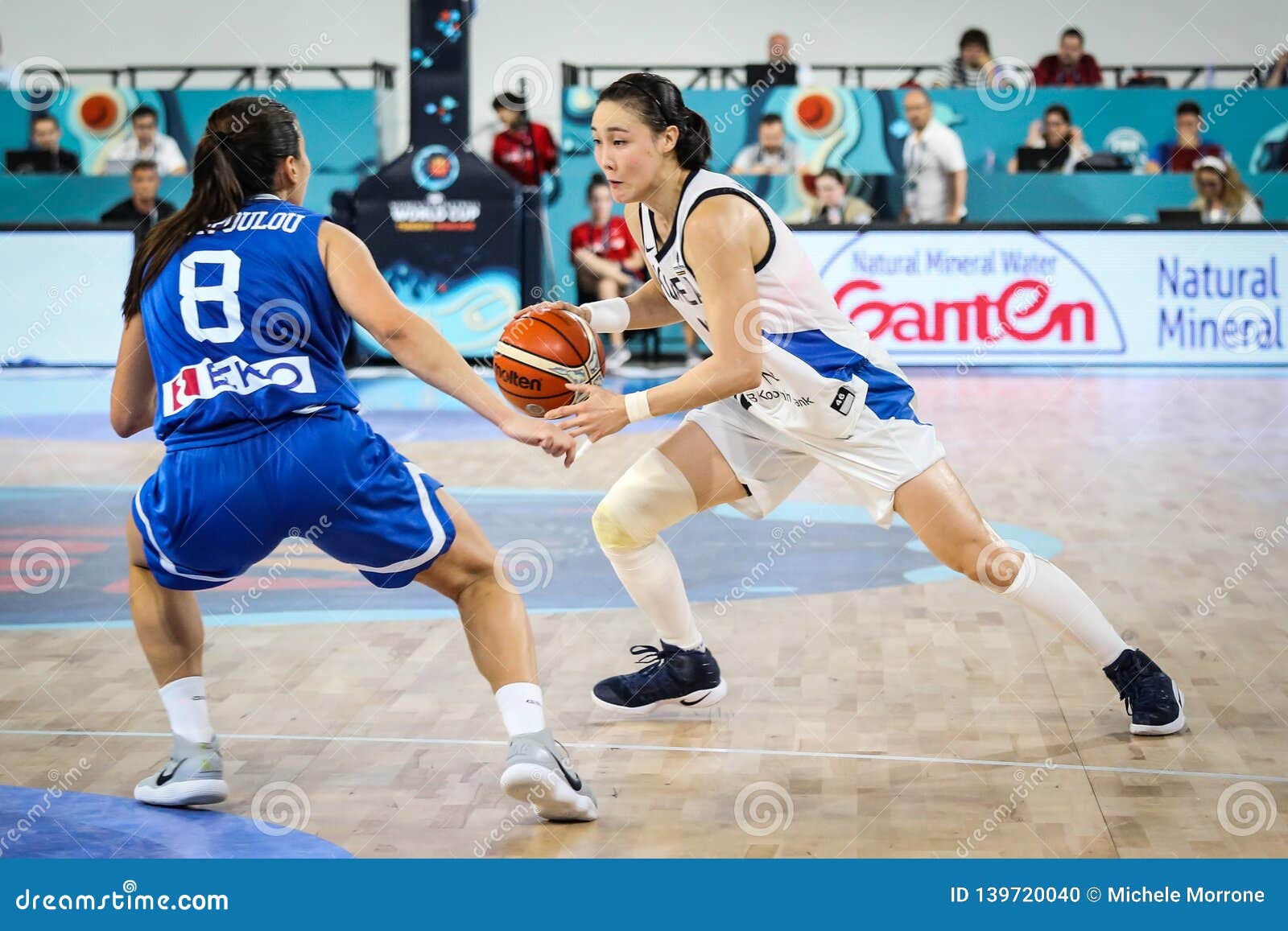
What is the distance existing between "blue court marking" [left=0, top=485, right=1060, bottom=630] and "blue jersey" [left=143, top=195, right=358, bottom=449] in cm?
201

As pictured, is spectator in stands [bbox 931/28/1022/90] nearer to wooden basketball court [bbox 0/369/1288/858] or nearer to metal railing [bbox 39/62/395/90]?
metal railing [bbox 39/62/395/90]

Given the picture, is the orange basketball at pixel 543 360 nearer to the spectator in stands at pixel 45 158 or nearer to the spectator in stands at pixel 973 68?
the spectator in stands at pixel 973 68

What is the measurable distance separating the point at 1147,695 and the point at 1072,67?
10.6 m

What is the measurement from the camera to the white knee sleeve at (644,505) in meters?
3.92

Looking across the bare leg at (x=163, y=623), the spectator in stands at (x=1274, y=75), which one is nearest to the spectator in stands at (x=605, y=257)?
the spectator in stands at (x=1274, y=75)

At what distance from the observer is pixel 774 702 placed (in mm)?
4160

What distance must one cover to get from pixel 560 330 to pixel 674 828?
1272 millimetres

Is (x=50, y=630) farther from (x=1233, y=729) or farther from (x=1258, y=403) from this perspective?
(x=1258, y=403)

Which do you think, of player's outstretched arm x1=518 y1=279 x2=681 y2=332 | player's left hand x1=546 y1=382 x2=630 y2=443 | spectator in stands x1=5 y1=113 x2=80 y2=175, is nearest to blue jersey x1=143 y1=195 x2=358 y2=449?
player's left hand x1=546 y1=382 x2=630 y2=443

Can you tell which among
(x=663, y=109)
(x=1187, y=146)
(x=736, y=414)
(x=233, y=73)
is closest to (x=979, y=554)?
(x=736, y=414)

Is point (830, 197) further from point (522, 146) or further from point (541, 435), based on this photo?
point (541, 435)

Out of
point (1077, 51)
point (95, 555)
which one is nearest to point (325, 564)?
point (95, 555)

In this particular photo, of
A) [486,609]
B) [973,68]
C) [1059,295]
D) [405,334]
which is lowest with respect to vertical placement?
[1059,295]

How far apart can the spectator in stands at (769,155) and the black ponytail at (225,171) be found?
31.5 feet
